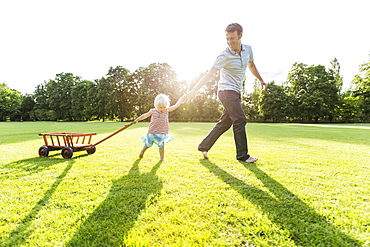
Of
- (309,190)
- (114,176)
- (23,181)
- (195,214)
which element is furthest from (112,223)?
(309,190)

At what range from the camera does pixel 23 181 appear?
2.49m

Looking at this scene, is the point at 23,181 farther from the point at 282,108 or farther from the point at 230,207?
the point at 282,108

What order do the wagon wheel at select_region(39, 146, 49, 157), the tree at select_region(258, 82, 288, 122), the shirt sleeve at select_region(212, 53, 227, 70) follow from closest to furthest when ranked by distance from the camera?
the shirt sleeve at select_region(212, 53, 227, 70) → the wagon wheel at select_region(39, 146, 49, 157) → the tree at select_region(258, 82, 288, 122)

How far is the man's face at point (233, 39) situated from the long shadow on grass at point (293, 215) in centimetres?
218

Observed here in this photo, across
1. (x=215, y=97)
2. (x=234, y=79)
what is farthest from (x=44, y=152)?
(x=215, y=97)

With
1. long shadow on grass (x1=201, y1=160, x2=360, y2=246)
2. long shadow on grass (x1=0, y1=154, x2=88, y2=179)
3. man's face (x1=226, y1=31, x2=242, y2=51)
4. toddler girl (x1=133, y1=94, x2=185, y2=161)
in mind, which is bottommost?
long shadow on grass (x1=201, y1=160, x2=360, y2=246)

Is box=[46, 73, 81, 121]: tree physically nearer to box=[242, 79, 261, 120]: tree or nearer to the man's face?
box=[242, 79, 261, 120]: tree

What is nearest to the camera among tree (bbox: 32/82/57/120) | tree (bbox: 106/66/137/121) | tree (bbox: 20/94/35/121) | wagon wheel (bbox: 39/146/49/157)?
wagon wheel (bbox: 39/146/49/157)

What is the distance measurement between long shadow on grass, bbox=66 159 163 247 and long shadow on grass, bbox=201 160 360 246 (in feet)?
3.14

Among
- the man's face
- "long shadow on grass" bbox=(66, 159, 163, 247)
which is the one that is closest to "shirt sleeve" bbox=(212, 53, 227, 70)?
the man's face

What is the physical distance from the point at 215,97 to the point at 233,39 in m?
43.8

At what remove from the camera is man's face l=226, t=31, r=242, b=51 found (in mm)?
3373

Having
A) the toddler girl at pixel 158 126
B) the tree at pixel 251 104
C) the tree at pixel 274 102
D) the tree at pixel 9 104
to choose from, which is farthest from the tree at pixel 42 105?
the toddler girl at pixel 158 126

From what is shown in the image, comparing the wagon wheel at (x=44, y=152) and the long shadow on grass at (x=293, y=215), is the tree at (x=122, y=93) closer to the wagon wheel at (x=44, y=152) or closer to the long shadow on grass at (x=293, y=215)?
the wagon wheel at (x=44, y=152)
